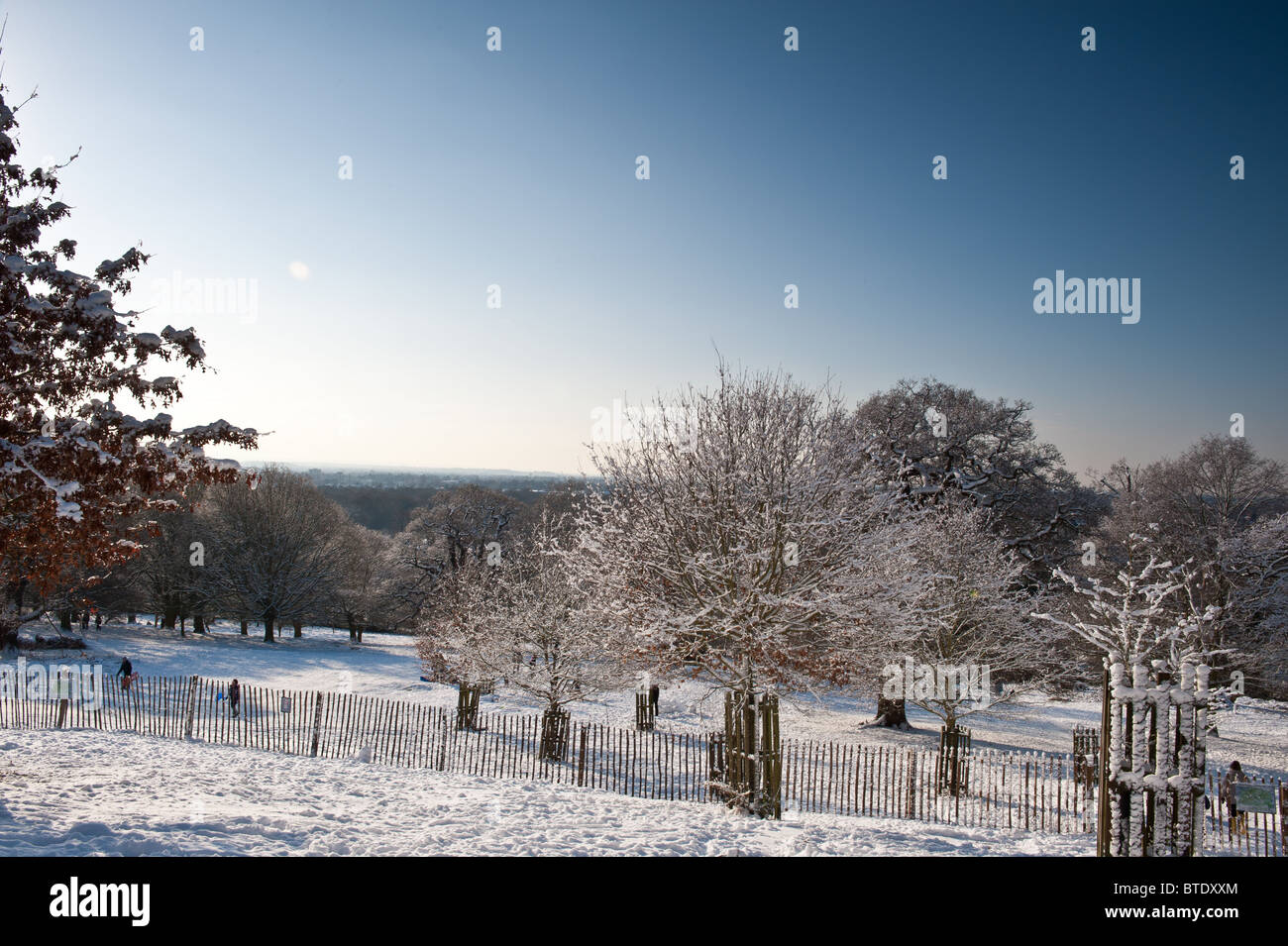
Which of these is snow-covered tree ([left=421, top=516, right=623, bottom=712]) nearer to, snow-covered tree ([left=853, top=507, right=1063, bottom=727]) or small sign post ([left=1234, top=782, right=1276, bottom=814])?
snow-covered tree ([left=853, top=507, right=1063, bottom=727])

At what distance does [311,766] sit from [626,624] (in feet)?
25.1

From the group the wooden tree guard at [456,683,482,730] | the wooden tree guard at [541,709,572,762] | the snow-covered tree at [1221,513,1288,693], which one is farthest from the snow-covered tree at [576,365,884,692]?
the snow-covered tree at [1221,513,1288,693]

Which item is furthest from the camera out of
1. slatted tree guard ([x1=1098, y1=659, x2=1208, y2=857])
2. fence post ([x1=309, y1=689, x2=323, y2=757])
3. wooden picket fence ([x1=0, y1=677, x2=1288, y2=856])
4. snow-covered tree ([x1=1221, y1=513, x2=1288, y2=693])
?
snow-covered tree ([x1=1221, y1=513, x2=1288, y2=693])

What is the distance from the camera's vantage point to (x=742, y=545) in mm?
11055

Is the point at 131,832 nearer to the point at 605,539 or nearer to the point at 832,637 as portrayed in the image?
the point at 605,539

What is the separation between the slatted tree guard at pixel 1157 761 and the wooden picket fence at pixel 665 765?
6.85 meters

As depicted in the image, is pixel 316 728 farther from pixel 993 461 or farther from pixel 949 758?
pixel 993 461

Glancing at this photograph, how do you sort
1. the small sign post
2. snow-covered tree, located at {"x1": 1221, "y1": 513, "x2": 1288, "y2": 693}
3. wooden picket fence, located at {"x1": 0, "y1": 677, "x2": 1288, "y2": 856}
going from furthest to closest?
snow-covered tree, located at {"x1": 1221, "y1": 513, "x2": 1288, "y2": 693} < wooden picket fence, located at {"x1": 0, "y1": 677, "x2": 1288, "y2": 856} < the small sign post

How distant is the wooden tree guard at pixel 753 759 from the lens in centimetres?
1153

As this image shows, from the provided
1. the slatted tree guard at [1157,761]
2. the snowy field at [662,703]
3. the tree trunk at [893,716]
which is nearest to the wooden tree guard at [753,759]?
the slatted tree guard at [1157,761]

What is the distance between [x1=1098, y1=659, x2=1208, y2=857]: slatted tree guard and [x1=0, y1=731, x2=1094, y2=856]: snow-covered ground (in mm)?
3423

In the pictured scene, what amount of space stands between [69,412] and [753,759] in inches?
454

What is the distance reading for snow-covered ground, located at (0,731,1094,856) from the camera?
7609 millimetres
